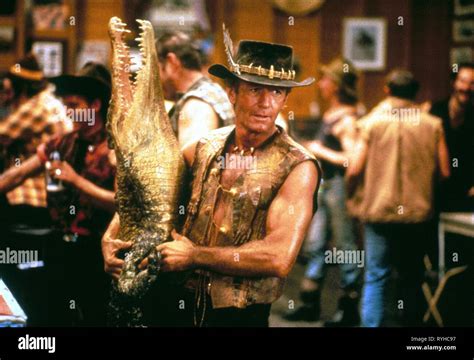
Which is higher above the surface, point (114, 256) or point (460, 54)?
point (460, 54)

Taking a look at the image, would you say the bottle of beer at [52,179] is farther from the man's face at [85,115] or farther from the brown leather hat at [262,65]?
the brown leather hat at [262,65]

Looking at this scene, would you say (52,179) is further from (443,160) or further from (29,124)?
(443,160)

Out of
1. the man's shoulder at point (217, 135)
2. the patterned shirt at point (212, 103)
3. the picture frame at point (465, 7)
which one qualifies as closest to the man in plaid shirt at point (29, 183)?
the patterned shirt at point (212, 103)

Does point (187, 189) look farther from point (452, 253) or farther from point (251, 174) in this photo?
point (452, 253)

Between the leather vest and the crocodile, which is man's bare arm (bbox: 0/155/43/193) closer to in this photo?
the crocodile

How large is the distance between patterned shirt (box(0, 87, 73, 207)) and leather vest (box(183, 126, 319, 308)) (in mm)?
1512

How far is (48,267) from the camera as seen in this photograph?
376 cm

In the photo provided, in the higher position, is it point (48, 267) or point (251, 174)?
point (251, 174)

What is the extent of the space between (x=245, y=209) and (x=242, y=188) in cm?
8

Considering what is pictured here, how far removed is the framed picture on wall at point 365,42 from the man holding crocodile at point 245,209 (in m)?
5.31

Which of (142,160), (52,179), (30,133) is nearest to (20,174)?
(52,179)

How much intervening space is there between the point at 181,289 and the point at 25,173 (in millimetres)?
1322

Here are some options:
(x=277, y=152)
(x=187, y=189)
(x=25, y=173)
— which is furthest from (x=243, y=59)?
(x=25, y=173)

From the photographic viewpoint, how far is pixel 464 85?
4.93 metres
